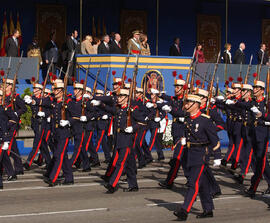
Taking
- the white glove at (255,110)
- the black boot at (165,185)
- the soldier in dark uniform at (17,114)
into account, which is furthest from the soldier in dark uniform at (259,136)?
the soldier in dark uniform at (17,114)

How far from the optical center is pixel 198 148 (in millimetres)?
11602

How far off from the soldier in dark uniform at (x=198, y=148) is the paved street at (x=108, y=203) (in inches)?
14.3

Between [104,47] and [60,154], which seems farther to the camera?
[104,47]

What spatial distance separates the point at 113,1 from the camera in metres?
30.1

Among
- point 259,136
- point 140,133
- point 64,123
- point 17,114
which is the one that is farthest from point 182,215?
point 140,133

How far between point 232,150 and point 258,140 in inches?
119

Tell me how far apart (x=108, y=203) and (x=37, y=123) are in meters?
5.58

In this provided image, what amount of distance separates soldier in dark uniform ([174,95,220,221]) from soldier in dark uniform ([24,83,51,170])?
18.0 feet

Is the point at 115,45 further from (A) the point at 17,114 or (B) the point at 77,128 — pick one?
(A) the point at 17,114

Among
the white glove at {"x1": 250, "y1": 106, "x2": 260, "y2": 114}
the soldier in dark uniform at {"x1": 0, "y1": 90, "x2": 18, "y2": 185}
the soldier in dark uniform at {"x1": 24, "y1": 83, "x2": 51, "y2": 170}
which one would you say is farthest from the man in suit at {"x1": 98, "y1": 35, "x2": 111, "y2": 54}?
the white glove at {"x1": 250, "y1": 106, "x2": 260, "y2": 114}

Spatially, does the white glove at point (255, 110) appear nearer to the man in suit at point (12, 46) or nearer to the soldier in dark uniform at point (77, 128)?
the soldier in dark uniform at point (77, 128)

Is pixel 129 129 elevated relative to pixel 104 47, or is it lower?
lower

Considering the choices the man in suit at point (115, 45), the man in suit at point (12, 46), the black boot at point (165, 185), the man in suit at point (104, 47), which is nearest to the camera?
the black boot at point (165, 185)

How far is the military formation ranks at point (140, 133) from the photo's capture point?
457 inches
